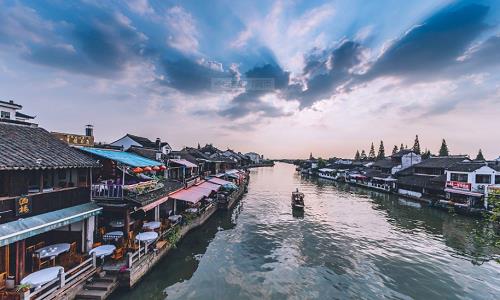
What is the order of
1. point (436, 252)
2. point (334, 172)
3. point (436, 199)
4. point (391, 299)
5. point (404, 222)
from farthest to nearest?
1. point (334, 172)
2. point (436, 199)
3. point (404, 222)
4. point (436, 252)
5. point (391, 299)

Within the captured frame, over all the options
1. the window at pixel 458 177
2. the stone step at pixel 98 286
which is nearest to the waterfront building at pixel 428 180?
the window at pixel 458 177

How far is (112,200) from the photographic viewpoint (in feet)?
54.4

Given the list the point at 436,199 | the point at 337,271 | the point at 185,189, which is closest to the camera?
the point at 337,271

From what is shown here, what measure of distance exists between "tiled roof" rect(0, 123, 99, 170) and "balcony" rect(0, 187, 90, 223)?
1.60 meters

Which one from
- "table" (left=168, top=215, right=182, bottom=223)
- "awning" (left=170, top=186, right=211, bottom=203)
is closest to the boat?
"awning" (left=170, top=186, right=211, bottom=203)

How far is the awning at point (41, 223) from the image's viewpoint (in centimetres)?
1031

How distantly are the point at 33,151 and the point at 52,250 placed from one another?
5.44 m

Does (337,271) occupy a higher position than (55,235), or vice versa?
(55,235)

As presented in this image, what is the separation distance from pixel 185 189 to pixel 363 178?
218 ft

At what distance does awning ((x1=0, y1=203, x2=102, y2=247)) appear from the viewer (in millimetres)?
10312

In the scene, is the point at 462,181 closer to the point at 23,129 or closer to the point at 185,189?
the point at 185,189

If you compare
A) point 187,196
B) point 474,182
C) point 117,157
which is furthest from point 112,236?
point 474,182

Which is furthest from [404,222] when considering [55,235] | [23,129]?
[23,129]

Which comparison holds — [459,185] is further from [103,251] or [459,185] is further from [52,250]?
[52,250]
